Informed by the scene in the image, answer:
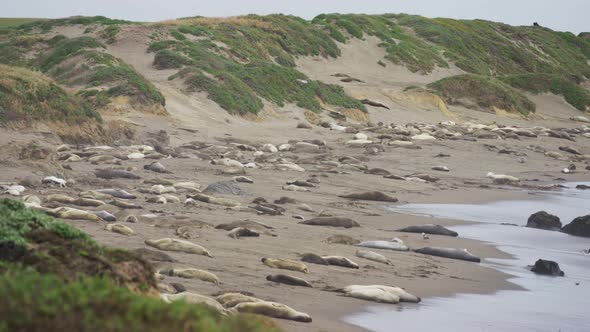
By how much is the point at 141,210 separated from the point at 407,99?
1092 inches

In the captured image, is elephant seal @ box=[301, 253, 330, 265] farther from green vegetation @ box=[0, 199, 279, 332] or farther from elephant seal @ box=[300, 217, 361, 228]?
green vegetation @ box=[0, 199, 279, 332]

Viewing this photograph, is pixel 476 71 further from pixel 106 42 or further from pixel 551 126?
pixel 106 42

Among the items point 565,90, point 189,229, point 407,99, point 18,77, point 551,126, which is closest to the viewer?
point 189,229

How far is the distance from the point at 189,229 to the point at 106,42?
24.0 meters

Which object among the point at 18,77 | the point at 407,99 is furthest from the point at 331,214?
the point at 407,99

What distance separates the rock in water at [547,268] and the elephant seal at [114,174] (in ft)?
22.1

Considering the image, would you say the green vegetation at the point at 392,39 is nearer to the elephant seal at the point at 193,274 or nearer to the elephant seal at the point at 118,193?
the elephant seal at the point at 118,193

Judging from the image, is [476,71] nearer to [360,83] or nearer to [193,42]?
[360,83]

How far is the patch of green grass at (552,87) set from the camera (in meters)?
49.3

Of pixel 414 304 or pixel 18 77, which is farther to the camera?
pixel 18 77

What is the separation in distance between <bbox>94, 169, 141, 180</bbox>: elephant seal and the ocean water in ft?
13.8

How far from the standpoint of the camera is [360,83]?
4019 centimetres

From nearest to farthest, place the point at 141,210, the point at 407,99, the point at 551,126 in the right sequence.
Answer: the point at 141,210
the point at 407,99
the point at 551,126

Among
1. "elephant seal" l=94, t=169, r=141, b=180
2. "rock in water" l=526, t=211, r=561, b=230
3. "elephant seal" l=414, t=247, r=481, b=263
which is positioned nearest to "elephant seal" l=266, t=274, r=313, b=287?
"elephant seal" l=414, t=247, r=481, b=263
